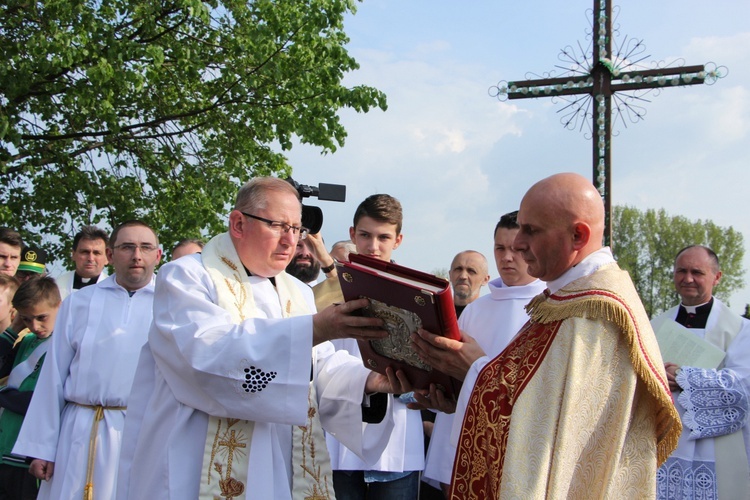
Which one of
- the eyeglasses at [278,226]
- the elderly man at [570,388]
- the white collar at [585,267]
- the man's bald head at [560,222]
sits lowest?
the elderly man at [570,388]

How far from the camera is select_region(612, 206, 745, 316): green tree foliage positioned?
170 ft

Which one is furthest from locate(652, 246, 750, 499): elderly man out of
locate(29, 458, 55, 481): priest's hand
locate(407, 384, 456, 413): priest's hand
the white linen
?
locate(29, 458, 55, 481): priest's hand

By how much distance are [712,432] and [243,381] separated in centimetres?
376

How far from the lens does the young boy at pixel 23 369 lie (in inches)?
247

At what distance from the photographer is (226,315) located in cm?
403

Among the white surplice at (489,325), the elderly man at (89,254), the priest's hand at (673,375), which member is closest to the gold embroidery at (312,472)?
the white surplice at (489,325)

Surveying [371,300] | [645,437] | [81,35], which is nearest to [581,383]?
[645,437]

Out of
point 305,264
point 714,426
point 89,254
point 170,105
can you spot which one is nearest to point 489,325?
point 714,426

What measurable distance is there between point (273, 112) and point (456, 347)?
11.3 metres

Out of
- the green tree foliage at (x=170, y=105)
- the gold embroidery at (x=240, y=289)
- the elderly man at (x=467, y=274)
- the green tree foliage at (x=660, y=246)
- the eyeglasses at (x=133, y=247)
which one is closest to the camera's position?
the gold embroidery at (x=240, y=289)

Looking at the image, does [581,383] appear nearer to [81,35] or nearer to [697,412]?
[697,412]

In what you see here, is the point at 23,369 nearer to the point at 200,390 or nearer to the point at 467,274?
the point at 200,390

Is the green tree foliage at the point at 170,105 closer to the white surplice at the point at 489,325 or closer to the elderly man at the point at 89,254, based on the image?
the elderly man at the point at 89,254

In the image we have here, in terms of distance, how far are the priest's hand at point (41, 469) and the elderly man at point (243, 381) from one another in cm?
189
